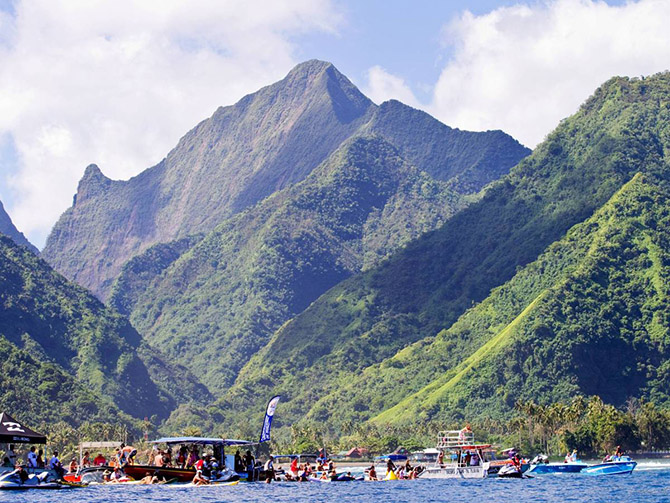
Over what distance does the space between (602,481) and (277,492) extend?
121 feet

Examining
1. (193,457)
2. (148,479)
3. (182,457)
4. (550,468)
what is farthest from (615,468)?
(148,479)

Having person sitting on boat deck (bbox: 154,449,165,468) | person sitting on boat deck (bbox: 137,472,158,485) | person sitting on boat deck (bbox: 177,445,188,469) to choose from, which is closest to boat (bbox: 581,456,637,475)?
person sitting on boat deck (bbox: 177,445,188,469)

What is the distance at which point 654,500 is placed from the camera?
8425cm

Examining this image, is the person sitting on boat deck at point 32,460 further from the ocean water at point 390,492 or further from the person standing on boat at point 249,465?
the person standing on boat at point 249,465

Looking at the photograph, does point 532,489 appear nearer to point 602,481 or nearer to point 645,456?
point 602,481

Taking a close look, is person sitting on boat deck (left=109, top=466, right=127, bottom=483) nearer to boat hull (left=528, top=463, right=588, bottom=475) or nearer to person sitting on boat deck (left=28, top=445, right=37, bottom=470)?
person sitting on boat deck (left=28, top=445, right=37, bottom=470)

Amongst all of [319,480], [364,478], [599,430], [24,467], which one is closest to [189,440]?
[24,467]

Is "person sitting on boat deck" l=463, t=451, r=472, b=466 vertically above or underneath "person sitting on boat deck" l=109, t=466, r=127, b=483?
above

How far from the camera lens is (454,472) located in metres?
125

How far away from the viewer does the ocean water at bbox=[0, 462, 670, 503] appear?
8350 centimetres

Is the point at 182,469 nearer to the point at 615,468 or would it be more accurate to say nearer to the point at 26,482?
the point at 26,482

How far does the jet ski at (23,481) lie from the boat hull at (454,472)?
50014mm

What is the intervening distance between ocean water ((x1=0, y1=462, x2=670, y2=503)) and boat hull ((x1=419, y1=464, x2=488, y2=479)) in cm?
517

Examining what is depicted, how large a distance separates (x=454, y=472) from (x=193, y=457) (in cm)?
3792
